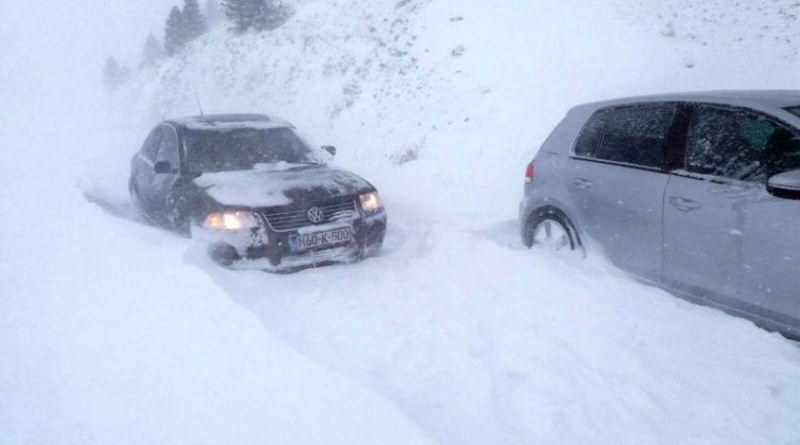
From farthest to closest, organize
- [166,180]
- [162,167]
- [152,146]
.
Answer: [152,146] → [166,180] → [162,167]

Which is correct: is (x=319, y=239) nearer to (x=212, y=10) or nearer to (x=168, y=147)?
(x=168, y=147)

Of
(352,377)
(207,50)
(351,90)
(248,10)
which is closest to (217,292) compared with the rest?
(352,377)

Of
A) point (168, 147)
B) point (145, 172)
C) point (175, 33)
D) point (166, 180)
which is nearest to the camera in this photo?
point (166, 180)

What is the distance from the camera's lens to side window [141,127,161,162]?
647 cm

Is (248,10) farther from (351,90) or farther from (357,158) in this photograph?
(357,158)

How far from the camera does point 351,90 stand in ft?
52.3

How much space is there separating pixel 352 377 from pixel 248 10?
25702 millimetres

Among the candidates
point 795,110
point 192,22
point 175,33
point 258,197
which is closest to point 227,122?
point 258,197

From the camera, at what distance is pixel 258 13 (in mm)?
24828

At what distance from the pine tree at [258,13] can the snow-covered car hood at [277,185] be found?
21749 mm

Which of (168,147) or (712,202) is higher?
(168,147)

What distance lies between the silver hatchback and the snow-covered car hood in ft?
6.80

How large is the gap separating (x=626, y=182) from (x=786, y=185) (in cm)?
114

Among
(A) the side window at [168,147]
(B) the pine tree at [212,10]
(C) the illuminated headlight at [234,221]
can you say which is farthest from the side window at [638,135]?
(B) the pine tree at [212,10]
